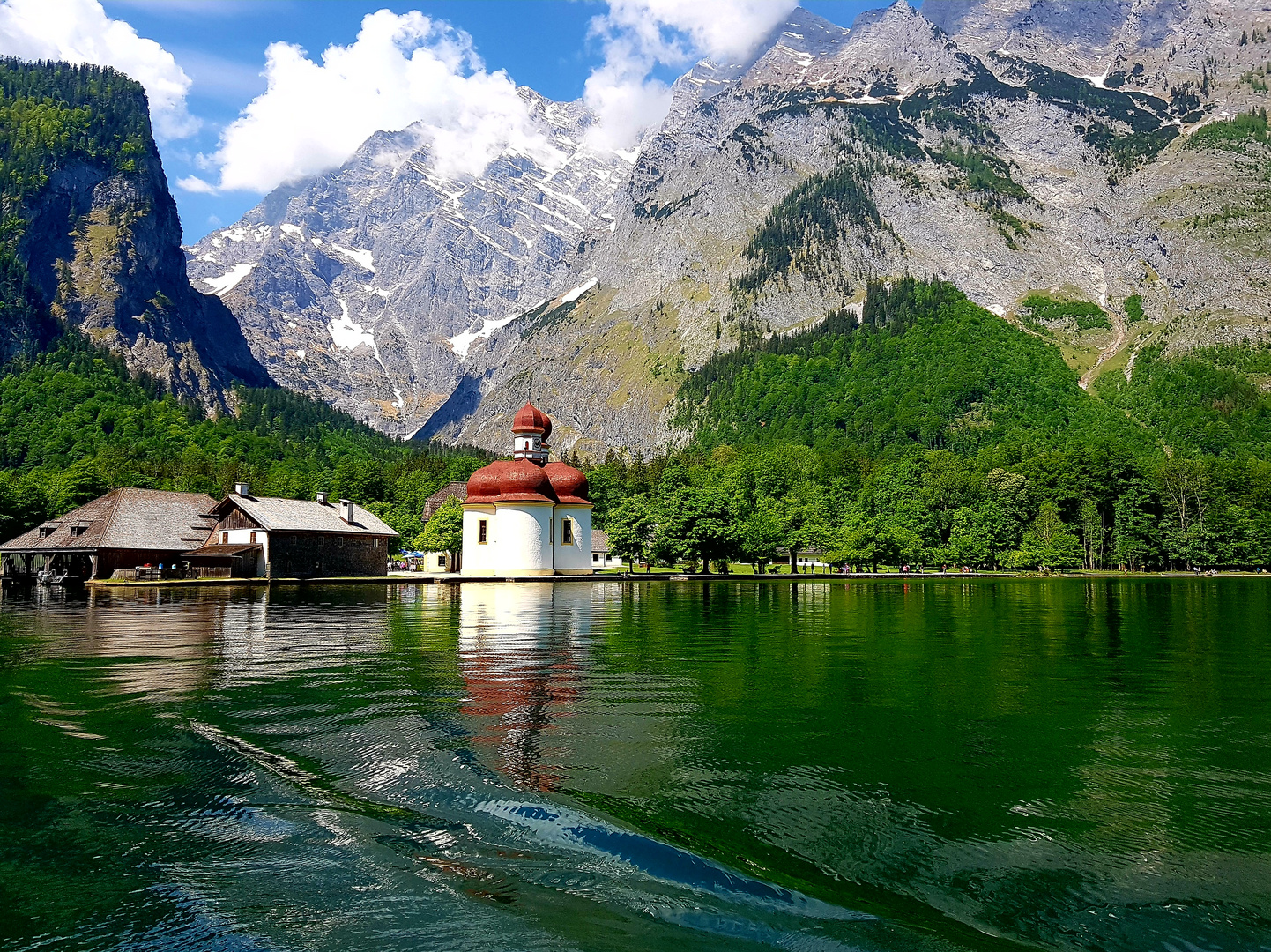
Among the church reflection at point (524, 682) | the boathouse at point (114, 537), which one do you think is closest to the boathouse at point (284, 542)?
the boathouse at point (114, 537)

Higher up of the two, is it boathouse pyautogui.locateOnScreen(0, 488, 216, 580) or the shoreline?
boathouse pyautogui.locateOnScreen(0, 488, 216, 580)

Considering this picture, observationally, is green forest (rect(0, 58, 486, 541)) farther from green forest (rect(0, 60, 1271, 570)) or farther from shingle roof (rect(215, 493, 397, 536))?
shingle roof (rect(215, 493, 397, 536))

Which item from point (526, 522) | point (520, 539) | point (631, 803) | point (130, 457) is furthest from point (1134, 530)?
point (130, 457)

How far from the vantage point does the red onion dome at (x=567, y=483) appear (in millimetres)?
84375

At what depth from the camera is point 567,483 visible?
3346 inches

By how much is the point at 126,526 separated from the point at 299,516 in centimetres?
1459

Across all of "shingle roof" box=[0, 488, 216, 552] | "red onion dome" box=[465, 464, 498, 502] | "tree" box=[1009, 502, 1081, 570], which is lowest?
"tree" box=[1009, 502, 1081, 570]

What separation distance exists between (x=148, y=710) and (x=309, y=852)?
29.1 ft

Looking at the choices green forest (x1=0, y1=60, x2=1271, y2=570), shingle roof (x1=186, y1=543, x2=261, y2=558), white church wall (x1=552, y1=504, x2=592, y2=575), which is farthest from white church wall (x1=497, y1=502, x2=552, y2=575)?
shingle roof (x1=186, y1=543, x2=261, y2=558)

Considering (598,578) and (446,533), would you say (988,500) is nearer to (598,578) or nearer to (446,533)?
(598,578)

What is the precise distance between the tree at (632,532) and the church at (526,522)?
3821 millimetres

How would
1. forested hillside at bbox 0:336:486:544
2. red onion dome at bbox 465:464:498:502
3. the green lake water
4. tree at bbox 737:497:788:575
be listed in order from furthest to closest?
forested hillside at bbox 0:336:486:544
tree at bbox 737:497:788:575
red onion dome at bbox 465:464:498:502
the green lake water

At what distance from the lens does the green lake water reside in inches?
294

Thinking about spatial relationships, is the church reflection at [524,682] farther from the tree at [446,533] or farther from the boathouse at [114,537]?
the tree at [446,533]
